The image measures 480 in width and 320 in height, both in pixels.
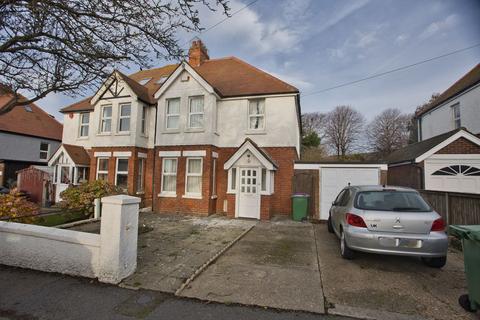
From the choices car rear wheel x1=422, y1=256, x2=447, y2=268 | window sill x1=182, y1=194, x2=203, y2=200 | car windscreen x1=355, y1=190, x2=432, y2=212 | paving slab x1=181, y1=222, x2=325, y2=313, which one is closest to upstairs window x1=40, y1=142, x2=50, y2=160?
window sill x1=182, y1=194, x2=203, y2=200

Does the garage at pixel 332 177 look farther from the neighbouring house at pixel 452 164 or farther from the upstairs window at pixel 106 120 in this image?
the upstairs window at pixel 106 120

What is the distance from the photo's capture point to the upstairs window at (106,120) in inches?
547

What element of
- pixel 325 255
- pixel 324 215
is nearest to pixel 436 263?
pixel 325 255

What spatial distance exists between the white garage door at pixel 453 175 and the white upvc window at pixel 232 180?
8648mm

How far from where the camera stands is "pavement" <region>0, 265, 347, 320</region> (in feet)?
11.0

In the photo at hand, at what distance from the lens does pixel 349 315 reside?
339 cm

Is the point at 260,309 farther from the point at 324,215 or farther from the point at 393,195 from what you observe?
the point at 324,215

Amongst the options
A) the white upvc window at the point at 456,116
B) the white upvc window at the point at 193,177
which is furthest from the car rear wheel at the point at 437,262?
A: the white upvc window at the point at 456,116

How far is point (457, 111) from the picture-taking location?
15500mm

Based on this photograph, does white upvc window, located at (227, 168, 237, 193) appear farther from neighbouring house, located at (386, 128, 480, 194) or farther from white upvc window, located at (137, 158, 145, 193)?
neighbouring house, located at (386, 128, 480, 194)

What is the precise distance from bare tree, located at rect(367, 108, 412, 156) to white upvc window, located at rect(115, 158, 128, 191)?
1409 inches

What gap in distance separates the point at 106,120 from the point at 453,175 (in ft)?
57.1

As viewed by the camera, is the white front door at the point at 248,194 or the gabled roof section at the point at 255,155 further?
the white front door at the point at 248,194

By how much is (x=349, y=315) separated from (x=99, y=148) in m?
14.0
